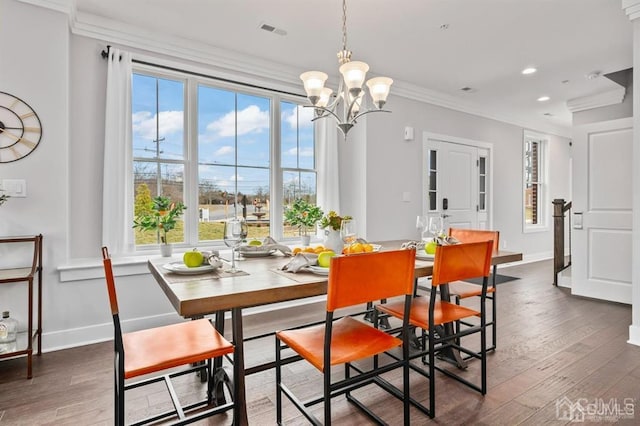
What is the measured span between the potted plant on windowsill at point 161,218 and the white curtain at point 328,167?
64.4 inches

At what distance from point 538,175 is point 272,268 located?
6790mm

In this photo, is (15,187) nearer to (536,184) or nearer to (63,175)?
(63,175)

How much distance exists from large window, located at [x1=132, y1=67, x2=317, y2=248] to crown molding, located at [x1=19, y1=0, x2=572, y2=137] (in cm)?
14

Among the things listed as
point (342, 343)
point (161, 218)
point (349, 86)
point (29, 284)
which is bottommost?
point (342, 343)

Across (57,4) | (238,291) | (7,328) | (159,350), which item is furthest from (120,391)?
(57,4)

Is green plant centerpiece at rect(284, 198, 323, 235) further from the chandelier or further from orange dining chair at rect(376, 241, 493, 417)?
orange dining chair at rect(376, 241, 493, 417)

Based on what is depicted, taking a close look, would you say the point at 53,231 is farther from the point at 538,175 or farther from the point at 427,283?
the point at 538,175

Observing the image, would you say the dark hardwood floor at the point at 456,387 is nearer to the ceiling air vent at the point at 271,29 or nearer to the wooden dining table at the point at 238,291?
the wooden dining table at the point at 238,291

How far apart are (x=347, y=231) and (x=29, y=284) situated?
2.19 meters

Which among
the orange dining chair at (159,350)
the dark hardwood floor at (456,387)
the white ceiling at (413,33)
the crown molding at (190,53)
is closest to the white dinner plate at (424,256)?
the dark hardwood floor at (456,387)

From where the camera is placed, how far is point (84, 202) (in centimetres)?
298

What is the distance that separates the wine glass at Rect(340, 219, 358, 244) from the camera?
2.13 meters

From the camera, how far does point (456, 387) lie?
214 centimetres

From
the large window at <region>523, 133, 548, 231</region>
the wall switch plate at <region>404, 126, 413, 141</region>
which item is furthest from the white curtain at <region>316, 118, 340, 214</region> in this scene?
the large window at <region>523, 133, 548, 231</region>
